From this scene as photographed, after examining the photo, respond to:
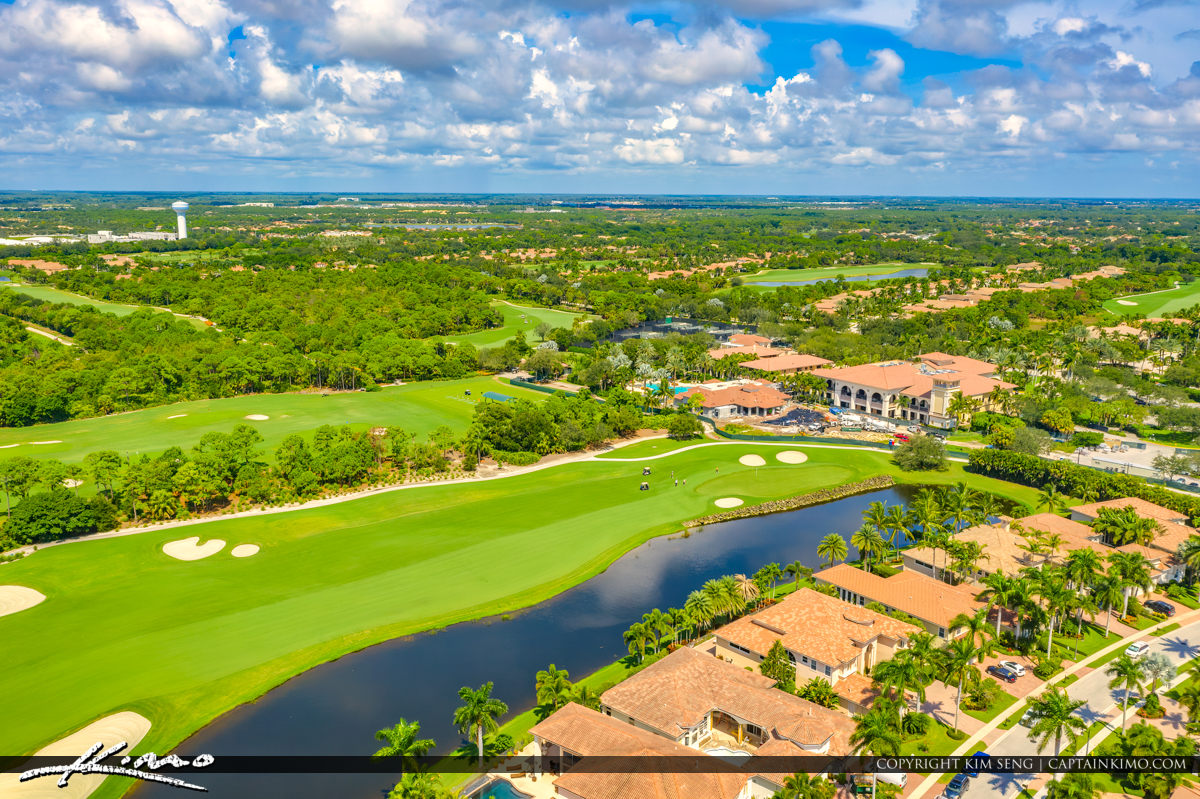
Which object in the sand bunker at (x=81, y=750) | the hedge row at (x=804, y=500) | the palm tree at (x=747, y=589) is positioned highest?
the palm tree at (x=747, y=589)

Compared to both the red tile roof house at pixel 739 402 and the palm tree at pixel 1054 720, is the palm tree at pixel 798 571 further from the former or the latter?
the red tile roof house at pixel 739 402

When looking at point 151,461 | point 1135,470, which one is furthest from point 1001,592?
point 151,461

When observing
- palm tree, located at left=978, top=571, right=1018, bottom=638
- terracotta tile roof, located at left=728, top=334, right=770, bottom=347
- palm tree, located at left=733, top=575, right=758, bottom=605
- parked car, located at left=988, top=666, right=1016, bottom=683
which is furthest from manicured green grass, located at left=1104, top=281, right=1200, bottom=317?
palm tree, located at left=733, top=575, right=758, bottom=605

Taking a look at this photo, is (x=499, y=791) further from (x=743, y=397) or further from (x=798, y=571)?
(x=743, y=397)

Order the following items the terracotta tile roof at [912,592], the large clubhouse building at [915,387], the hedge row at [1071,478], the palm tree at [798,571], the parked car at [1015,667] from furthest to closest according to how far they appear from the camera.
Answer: the large clubhouse building at [915,387]
the hedge row at [1071,478]
the palm tree at [798,571]
the terracotta tile roof at [912,592]
the parked car at [1015,667]

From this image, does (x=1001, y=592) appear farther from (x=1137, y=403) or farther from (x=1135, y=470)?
(x=1137, y=403)

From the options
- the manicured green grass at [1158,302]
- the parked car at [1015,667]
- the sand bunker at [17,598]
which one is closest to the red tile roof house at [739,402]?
the parked car at [1015,667]
